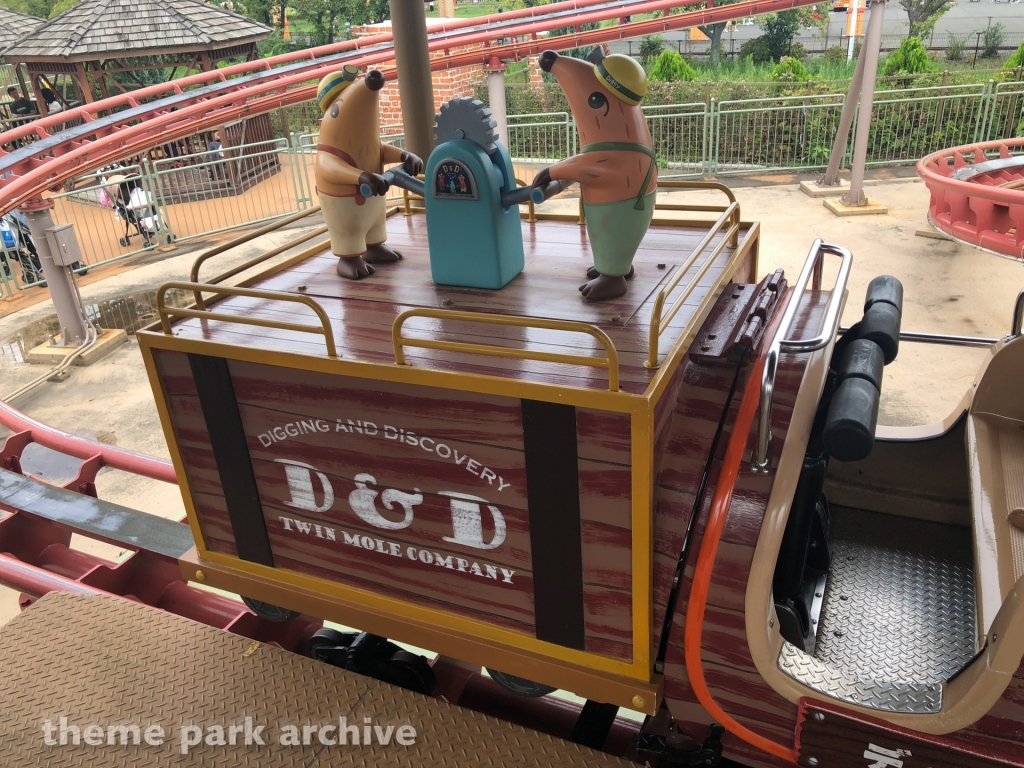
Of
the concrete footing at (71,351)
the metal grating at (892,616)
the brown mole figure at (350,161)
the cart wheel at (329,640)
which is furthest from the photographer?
the concrete footing at (71,351)

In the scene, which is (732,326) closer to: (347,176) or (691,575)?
(691,575)

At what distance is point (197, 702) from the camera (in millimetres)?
2521

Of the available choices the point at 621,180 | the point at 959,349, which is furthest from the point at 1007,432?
the point at 959,349

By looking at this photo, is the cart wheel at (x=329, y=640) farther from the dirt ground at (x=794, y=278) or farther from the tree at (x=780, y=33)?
the tree at (x=780, y=33)

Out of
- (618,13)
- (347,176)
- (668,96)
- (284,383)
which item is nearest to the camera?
(284,383)

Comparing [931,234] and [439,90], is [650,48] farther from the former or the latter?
[931,234]

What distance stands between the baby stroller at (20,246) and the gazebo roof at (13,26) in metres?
10.1

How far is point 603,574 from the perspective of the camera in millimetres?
1979

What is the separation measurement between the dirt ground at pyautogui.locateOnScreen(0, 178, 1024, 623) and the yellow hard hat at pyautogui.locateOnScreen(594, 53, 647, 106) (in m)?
4.13

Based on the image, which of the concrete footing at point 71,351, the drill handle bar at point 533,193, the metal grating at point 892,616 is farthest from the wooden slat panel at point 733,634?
the concrete footing at point 71,351

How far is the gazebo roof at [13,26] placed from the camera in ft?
61.4

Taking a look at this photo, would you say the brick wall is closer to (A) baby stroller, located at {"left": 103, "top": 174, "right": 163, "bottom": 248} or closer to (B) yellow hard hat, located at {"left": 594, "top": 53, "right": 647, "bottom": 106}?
(A) baby stroller, located at {"left": 103, "top": 174, "right": 163, "bottom": 248}

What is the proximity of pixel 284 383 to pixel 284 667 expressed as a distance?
1.02m

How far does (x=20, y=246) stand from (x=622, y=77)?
11369mm
